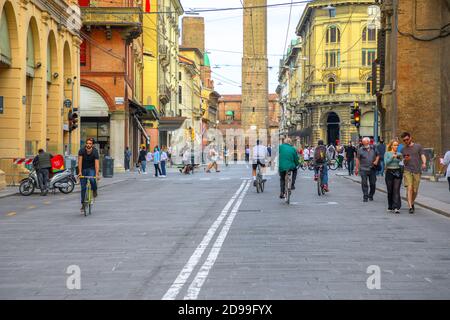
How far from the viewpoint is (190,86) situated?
350 feet

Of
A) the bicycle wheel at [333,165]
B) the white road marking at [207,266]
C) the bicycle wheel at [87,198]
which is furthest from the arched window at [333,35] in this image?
the white road marking at [207,266]

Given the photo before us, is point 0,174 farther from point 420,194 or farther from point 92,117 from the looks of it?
point 92,117

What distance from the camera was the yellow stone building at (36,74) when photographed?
2916cm

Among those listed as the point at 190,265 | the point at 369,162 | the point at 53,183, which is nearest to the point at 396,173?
the point at 369,162

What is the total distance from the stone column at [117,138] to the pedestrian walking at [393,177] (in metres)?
32.0

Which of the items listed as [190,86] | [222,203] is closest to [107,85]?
[222,203]

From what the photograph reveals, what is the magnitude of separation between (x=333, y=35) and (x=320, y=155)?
6409 cm

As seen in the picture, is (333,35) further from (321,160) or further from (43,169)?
(321,160)

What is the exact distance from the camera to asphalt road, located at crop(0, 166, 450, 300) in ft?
25.7

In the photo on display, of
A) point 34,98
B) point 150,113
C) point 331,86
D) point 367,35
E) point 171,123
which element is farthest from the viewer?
point 331,86

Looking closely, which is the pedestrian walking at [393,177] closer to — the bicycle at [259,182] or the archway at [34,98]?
the bicycle at [259,182]

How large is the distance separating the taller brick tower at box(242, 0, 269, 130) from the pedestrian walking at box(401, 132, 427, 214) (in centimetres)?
8293

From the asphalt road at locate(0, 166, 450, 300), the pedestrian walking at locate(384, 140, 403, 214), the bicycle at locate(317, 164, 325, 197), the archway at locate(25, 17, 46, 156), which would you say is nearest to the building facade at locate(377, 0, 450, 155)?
the bicycle at locate(317, 164, 325, 197)

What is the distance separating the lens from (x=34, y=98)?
32.8 metres
